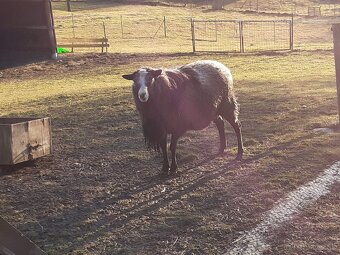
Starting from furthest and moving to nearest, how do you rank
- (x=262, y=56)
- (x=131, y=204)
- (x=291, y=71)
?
(x=262, y=56) < (x=291, y=71) < (x=131, y=204)

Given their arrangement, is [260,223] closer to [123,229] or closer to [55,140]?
[123,229]

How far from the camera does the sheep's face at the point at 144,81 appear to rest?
6.04 metres

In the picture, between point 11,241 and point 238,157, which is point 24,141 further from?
point 11,241

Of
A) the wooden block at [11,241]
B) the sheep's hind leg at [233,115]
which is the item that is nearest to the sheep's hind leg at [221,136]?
the sheep's hind leg at [233,115]

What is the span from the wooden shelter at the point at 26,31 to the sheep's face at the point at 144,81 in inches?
684

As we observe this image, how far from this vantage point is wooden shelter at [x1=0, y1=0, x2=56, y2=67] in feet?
74.7

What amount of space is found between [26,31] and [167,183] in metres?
19.3

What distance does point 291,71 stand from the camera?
17.5 m

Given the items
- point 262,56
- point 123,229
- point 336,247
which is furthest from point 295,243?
point 262,56

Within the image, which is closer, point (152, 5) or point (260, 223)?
point (260, 223)

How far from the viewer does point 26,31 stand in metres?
23.7

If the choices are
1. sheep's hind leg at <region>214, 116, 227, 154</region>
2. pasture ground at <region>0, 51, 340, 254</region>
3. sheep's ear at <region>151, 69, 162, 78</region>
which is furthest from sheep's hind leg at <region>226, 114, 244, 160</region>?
sheep's ear at <region>151, 69, 162, 78</region>

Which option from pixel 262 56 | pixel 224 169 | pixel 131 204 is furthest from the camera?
pixel 262 56

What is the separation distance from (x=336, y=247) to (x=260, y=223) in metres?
0.84
